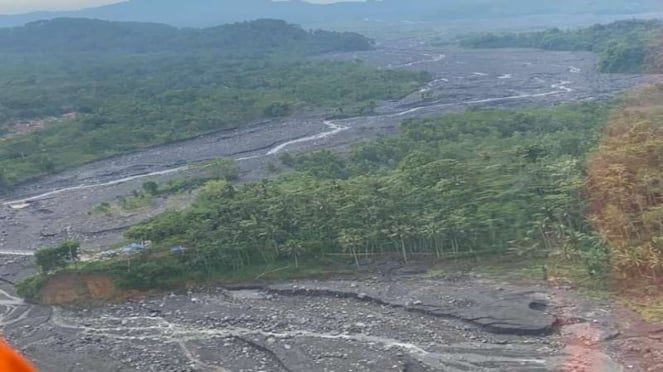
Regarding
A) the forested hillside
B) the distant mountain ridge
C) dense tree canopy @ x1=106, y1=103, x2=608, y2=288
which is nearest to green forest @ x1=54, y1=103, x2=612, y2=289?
dense tree canopy @ x1=106, y1=103, x2=608, y2=288

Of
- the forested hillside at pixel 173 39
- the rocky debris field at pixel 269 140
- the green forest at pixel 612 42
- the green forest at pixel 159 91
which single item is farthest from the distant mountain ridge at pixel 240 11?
the rocky debris field at pixel 269 140

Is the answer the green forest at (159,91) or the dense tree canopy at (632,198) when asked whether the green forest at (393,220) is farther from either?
the green forest at (159,91)

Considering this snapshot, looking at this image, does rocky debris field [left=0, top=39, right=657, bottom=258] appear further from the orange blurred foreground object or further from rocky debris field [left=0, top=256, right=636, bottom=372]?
the orange blurred foreground object

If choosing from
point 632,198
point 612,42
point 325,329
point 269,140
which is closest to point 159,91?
point 269,140

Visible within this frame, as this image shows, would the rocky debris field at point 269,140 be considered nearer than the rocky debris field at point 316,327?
No

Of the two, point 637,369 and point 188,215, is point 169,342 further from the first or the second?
point 637,369

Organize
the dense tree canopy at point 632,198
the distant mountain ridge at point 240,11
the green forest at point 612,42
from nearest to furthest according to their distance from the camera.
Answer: the dense tree canopy at point 632,198 < the green forest at point 612,42 < the distant mountain ridge at point 240,11

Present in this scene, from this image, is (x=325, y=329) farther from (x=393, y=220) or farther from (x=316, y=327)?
(x=393, y=220)
